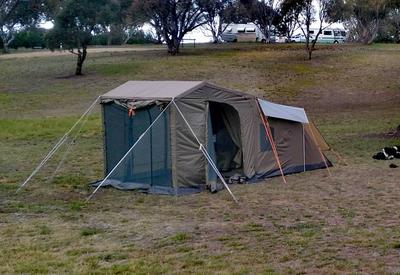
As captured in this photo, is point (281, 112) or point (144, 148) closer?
point (144, 148)

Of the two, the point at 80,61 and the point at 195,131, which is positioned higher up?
the point at 195,131

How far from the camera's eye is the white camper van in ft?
195

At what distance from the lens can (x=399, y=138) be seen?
17609 mm

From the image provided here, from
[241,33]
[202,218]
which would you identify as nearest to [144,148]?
[202,218]

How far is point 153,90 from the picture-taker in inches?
456

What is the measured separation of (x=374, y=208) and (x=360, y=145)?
7314 millimetres

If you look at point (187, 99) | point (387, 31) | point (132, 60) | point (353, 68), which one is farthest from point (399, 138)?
point (387, 31)

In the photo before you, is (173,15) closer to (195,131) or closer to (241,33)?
(241,33)

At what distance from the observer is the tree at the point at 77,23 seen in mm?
32875

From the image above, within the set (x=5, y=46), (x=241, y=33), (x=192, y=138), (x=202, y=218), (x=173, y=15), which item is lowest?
(x=202, y=218)

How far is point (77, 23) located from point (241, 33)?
2912 cm

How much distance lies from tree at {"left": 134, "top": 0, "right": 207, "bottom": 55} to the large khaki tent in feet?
85.8

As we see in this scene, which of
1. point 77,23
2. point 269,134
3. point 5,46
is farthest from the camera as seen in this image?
point 5,46

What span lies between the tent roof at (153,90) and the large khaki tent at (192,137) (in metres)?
0.02
